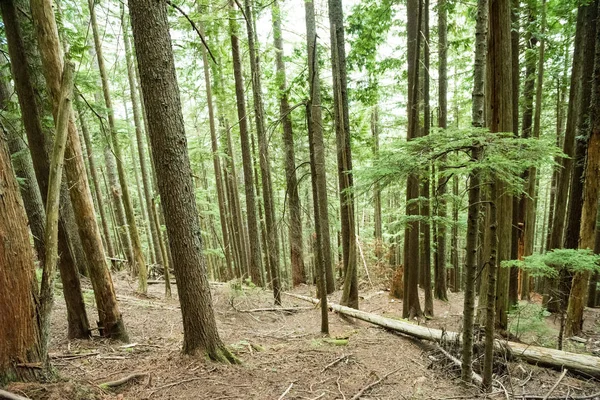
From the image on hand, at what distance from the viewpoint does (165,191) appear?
150 inches

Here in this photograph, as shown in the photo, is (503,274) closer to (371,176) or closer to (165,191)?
(371,176)

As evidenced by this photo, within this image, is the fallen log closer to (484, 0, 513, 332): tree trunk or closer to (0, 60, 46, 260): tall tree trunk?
(484, 0, 513, 332): tree trunk

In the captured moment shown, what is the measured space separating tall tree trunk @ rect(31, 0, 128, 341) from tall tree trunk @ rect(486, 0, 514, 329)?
19.3ft

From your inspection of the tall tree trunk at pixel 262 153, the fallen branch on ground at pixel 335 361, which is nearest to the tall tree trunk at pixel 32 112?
the fallen branch on ground at pixel 335 361

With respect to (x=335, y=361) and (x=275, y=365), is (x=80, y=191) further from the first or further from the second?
(x=335, y=361)

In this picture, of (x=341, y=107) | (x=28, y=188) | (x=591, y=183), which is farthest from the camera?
(x=341, y=107)

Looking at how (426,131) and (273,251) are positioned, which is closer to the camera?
(426,131)

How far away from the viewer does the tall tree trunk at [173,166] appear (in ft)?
11.8

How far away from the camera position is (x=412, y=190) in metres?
7.52

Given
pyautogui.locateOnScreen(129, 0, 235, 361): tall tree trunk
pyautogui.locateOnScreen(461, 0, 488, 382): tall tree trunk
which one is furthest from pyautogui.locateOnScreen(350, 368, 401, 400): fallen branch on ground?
pyautogui.locateOnScreen(129, 0, 235, 361): tall tree trunk

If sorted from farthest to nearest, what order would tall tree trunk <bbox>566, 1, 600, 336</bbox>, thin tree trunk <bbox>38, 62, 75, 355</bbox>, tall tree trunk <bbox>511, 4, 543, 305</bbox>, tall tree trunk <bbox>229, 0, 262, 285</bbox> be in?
tall tree trunk <bbox>511, 4, 543, 305</bbox> → tall tree trunk <bbox>229, 0, 262, 285</bbox> → tall tree trunk <bbox>566, 1, 600, 336</bbox> → thin tree trunk <bbox>38, 62, 75, 355</bbox>

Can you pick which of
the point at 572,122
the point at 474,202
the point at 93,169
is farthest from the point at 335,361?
the point at 93,169

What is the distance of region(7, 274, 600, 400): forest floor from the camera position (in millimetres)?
3611

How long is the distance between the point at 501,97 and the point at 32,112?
7.21 m
